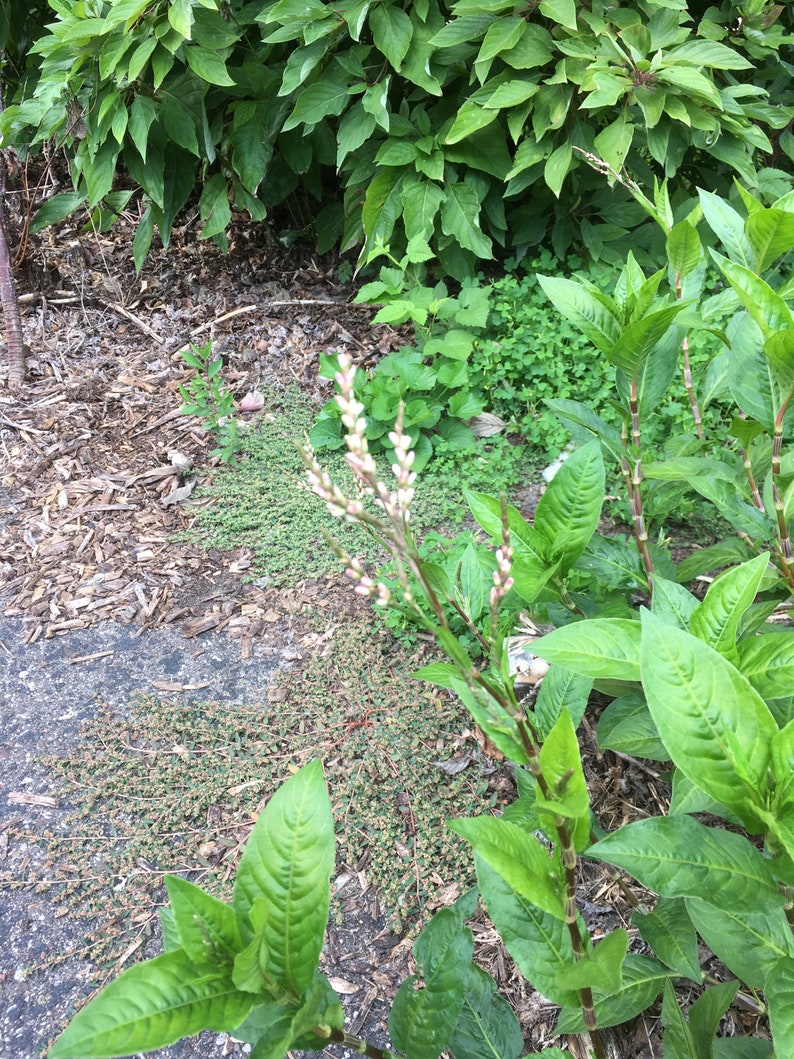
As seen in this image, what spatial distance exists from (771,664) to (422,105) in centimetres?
316

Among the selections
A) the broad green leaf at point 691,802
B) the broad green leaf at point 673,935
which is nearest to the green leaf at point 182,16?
the broad green leaf at point 691,802

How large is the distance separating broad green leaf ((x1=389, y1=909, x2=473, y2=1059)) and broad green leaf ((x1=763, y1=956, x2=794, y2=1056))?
43cm

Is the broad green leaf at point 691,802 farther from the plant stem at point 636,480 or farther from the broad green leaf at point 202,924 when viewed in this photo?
the broad green leaf at point 202,924

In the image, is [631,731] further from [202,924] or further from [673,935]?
[202,924]

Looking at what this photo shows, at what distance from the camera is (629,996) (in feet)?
4.67

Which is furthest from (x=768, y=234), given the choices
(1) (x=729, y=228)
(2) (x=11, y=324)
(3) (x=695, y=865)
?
(2) (x=11, y=324)

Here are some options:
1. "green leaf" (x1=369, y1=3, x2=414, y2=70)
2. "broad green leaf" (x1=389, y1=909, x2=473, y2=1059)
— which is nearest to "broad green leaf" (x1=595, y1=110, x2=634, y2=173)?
"green leaf" (x1=369, y1=3, x2=414, y2=70)

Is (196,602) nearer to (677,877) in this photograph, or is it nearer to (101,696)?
(101,696)

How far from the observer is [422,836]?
81.8 inches

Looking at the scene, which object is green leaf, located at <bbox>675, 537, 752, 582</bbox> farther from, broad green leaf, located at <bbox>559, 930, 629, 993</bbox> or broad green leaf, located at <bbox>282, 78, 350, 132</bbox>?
broad green leaf, located at <bbox>282, 78, 350, 132</bbox>

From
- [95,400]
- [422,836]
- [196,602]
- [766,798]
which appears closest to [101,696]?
[196,602]

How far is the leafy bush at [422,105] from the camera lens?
3176 millimetres

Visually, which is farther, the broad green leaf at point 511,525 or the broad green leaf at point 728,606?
the broad green leaf at point 511,525

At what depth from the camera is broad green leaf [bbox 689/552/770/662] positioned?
1.27 m
